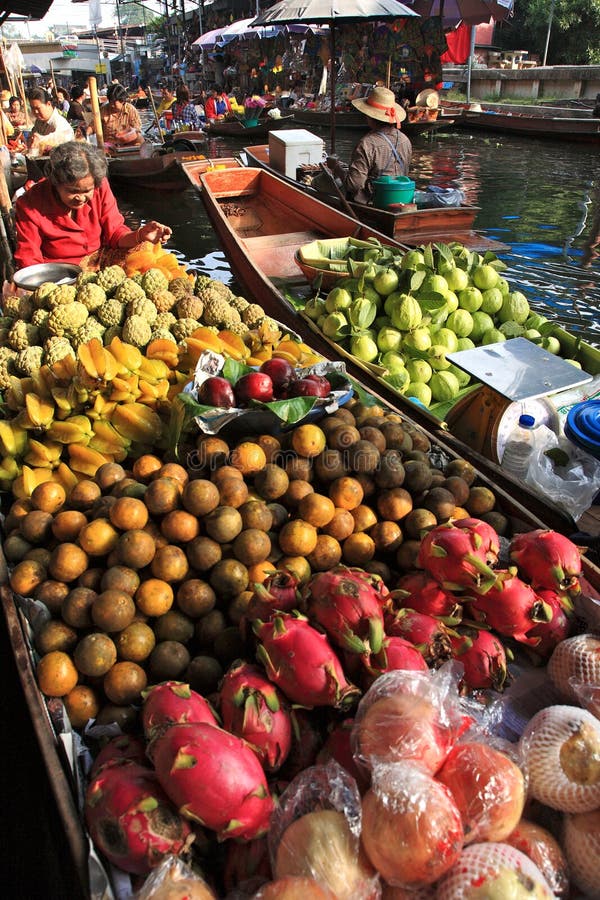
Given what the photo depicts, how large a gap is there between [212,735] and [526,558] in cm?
120

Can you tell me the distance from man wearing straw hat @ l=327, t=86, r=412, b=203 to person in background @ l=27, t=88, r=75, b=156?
521 cm

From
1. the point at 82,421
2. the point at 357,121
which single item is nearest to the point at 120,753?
the point at 82,421

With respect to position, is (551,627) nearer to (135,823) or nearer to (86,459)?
(135,823)

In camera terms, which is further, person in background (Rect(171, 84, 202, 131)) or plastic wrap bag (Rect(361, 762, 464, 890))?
person in background (Rect(171, 84, 202, 131))

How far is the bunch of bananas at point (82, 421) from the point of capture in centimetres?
248

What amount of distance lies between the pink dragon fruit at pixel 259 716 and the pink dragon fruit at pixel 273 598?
7.4 inches

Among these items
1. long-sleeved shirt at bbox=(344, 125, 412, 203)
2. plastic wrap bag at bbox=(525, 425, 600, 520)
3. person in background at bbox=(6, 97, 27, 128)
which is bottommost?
plastic wrap bag at bbox=(525, 425, 600, 520)

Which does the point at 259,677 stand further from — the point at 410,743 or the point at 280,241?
the point at 280,241

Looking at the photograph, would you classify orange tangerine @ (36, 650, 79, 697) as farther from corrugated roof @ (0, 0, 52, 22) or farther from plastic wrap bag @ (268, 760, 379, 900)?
corrugated roof @ (0, 0, 52, 22)

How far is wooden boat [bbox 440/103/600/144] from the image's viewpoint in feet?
59.3

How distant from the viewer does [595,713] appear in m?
1.54

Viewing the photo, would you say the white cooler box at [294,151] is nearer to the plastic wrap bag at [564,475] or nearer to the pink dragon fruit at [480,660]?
the plastic wrap bag at [564,475]

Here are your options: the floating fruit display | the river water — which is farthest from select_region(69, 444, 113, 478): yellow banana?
the river water

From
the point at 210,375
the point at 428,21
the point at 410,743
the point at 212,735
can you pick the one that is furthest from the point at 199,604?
the point at 428,21
